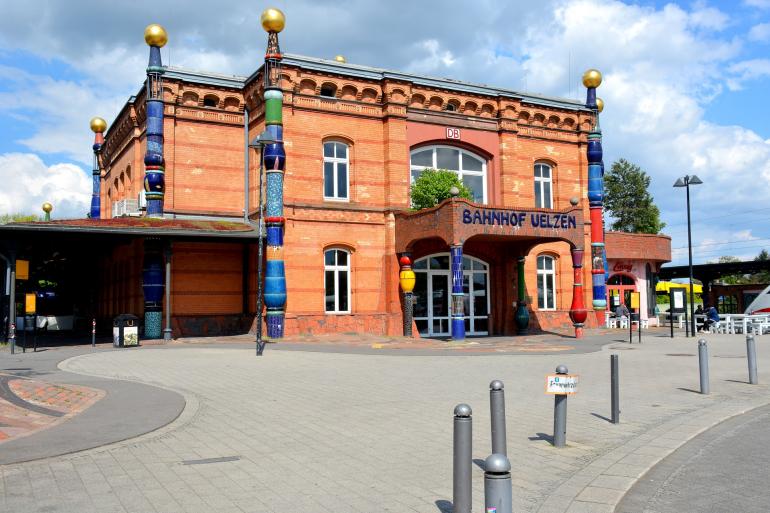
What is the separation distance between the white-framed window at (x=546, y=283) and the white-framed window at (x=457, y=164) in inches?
154

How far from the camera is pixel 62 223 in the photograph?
70.0ft

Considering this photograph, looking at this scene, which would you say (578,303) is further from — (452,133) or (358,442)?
(358,442)

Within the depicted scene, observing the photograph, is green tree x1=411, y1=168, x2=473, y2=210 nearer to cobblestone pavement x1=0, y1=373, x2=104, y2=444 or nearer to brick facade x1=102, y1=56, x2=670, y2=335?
brick facade x1=102, y1=56, x2=670, y2=335

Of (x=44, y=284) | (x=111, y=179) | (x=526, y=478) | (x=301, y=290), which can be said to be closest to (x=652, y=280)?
(x=301, y=290)

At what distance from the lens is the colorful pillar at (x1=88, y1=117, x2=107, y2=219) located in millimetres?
34844

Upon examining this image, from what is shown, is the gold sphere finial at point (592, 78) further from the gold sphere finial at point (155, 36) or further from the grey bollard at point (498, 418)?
the grey bollard at point (498, 418)

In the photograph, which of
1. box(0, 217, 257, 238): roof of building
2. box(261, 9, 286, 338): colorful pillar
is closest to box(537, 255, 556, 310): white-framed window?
box(261, 9, 286, 338): colorful pillar

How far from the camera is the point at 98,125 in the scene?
3481cm

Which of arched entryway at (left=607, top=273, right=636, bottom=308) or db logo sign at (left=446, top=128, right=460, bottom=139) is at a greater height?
db logo sign at (left=446, top=128, right=460, bottom=139)

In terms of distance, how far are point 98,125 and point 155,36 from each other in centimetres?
1188

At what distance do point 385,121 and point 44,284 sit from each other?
29.5 m

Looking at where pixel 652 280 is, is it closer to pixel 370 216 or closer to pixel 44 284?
pixel 370 216

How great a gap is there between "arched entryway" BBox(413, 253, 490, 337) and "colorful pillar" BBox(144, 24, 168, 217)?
386 inches

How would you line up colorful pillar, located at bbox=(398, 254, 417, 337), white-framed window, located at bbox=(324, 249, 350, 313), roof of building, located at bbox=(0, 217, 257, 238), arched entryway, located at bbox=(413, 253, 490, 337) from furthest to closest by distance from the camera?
arched entryway, located at bbox=(413, 253, 490, 337), colorful pillar, located at bbox=(398, 254, 417, 337), white-framed window, located at bbox=(324, 249, 350, 313), roof of building, located at bbox=(0, 217, 257, 238)
